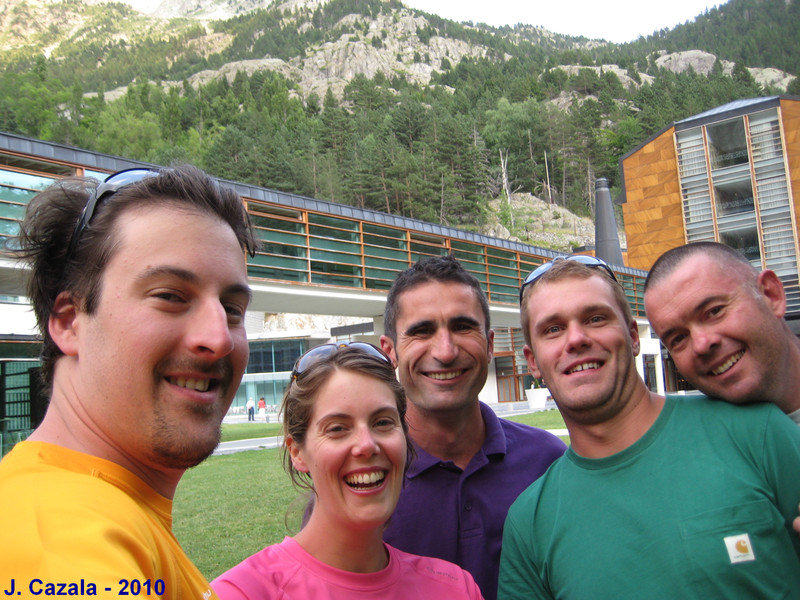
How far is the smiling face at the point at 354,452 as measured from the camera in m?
2.09

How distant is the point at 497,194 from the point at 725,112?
47.4m

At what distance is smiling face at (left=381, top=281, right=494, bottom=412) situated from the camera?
286 centimetres

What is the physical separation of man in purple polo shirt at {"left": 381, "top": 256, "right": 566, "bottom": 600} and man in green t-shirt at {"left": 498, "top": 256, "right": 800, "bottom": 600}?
372mm

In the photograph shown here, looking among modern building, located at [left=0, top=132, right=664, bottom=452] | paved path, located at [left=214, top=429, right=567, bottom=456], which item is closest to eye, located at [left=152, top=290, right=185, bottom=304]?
modern building, located at [left=0, top=132, right=664, bottom=452]

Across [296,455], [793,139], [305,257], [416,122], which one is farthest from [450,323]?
[416,122]

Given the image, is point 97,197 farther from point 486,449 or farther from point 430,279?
point 486,449

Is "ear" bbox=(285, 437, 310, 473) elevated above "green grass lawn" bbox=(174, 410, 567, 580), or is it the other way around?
"ear" bbox=(285, 437, 310, 473)

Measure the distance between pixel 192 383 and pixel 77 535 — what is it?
0.54 metres

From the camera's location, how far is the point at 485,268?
28.0 meters

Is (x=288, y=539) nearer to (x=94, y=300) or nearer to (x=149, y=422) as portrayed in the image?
(x=149, y=422)

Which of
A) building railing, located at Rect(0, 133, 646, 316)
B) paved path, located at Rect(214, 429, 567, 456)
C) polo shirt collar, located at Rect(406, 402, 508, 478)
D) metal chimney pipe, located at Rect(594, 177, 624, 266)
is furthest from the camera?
metal chimney pipe, located at Rect(594, 177, 624, 266)

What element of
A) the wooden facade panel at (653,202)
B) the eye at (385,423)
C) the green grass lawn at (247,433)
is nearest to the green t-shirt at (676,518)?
the eye at (385,423)

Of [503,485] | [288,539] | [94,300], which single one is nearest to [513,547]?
[503,485]

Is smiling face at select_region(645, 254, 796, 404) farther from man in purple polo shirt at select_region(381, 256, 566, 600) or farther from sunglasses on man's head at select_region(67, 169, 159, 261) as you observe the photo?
sunglasses on man's head at select_region(67, 169, 159, 261)
